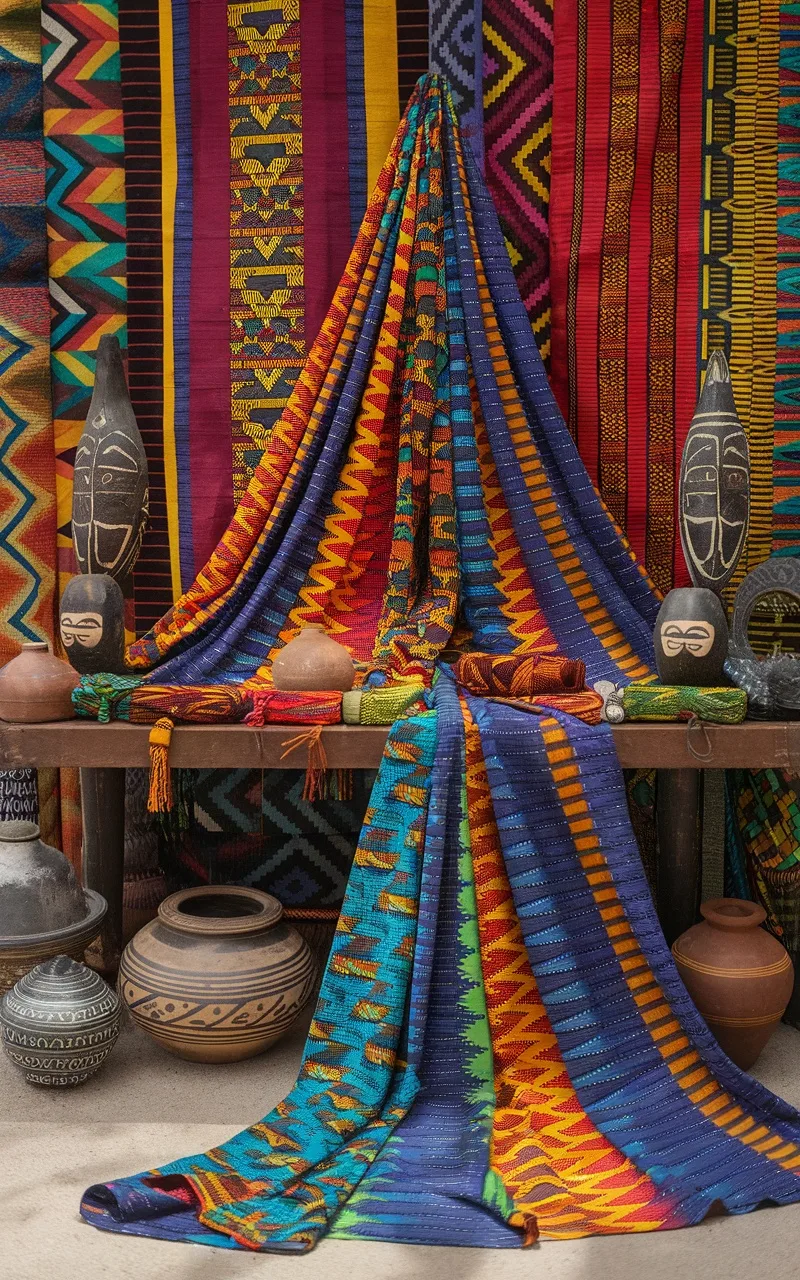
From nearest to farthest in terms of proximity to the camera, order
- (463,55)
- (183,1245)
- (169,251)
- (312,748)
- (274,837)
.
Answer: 1. (183,1245)
2. (312,748)
3. (463,55)
4. (169,251)
5. (274,837)

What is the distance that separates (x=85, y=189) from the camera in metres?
3.18

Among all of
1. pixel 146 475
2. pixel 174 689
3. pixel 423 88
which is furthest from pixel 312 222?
pixel 174 689

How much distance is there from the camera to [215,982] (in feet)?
7.97

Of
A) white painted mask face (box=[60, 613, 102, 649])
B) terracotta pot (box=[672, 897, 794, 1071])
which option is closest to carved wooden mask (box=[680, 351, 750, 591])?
terracotta pot (box=[672, 897, 794, 1071])

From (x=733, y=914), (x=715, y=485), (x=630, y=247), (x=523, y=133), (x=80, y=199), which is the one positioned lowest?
(x=733, y=914)

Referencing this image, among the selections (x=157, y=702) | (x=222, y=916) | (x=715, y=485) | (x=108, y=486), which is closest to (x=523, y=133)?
(x=715, y=485)

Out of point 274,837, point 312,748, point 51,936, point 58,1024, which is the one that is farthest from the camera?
point 274,837

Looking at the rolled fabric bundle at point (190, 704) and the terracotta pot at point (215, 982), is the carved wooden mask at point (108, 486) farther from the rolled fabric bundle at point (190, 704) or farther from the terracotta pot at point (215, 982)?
the terracotta pot at point (215, 982)

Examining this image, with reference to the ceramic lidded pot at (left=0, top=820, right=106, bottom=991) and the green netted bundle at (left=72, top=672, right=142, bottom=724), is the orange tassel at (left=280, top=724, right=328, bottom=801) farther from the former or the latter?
the ceramic lidded pot at (left=0, top=820, right=106, bottom=991)

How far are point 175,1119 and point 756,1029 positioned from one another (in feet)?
3.84

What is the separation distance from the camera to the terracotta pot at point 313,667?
101 inches

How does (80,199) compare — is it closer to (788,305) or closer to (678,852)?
(788,305)

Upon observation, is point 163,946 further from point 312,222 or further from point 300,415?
point 312,222

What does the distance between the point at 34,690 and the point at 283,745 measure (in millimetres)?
551
